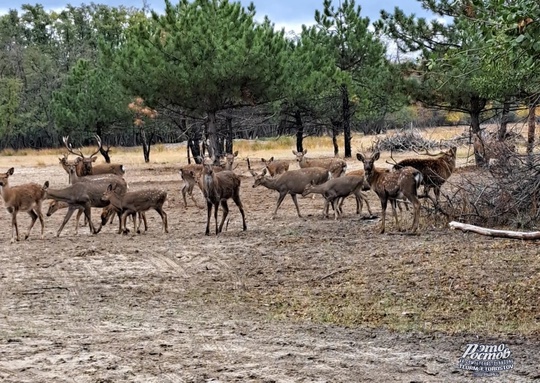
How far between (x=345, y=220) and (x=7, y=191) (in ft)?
20.3

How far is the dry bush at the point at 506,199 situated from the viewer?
11906 millimetres

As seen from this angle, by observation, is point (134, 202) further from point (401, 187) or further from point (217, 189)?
point (401, 187)

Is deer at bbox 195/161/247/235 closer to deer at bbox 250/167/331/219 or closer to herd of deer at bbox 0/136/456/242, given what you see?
herd of deer at bbox 0/136/456/242

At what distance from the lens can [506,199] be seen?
1234cm

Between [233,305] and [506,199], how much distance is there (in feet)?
17.8

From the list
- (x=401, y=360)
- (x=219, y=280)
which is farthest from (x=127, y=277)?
(x=401, y=360)

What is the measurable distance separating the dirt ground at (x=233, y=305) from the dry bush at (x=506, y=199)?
0.54 meters

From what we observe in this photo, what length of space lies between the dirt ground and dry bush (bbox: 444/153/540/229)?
0.54 m

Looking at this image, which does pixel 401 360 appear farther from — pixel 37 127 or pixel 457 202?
pixel 37 127

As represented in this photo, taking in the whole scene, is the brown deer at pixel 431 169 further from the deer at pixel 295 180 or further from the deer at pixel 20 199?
the deer at pixel 20 199

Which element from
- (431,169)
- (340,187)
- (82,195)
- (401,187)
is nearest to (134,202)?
(82,195)

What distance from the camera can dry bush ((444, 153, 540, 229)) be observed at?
11.9 m

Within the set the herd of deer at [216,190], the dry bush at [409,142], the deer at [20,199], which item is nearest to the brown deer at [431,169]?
the herd of deer at [216,190]

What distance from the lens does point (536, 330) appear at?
726cm
